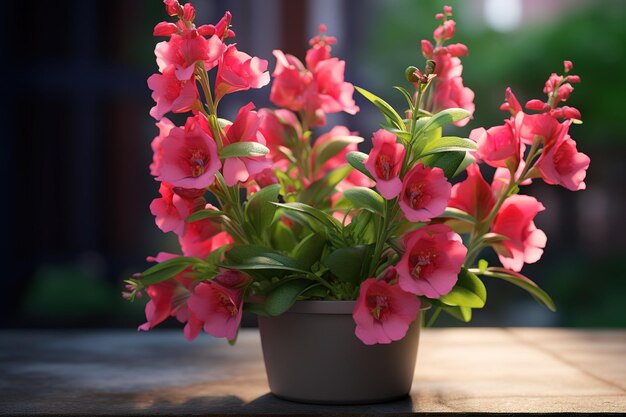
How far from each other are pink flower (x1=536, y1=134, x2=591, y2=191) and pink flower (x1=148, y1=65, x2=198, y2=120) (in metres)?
0.39

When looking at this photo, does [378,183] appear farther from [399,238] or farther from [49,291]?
[49,291]

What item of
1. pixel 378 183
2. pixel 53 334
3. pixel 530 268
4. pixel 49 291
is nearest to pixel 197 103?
pixel 378 183

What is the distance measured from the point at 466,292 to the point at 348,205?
21 centimetres

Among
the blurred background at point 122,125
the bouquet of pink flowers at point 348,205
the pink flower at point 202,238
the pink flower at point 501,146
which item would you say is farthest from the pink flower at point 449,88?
the blurred background at point 122,125

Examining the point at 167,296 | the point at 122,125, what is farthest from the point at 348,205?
the point at 122,125

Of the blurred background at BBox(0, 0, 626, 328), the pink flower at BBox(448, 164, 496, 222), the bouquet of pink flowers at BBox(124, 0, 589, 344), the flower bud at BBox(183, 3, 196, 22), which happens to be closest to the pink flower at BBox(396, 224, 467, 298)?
the bouquet of pink flowers at BBox(124, 0, 589, 344)

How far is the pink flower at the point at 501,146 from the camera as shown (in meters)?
1.03

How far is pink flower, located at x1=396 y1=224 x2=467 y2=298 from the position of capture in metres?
0.96

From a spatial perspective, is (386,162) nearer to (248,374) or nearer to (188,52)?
(188,52)

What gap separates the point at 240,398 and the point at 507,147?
44cm

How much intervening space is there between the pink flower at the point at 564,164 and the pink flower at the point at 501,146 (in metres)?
0.03

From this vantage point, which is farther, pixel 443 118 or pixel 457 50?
pixel 457 50

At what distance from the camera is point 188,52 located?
980mm

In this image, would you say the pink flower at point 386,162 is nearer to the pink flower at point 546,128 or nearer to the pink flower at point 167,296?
the pink flower at point 546,128
